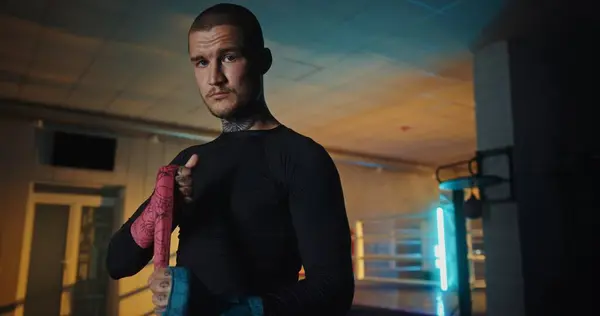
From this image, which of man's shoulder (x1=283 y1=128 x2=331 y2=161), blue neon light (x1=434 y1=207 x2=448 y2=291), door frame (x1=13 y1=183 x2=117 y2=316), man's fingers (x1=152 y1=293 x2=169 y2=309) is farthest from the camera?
blue neon light (x1=434 y1=207 x2=448 y2=291)

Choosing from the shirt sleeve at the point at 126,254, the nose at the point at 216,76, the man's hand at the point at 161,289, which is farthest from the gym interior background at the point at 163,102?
the man's hand at the point at 161,289

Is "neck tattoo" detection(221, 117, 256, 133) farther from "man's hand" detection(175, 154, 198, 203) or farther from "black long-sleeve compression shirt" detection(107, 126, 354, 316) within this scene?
"man's hand" detection(175, 154, 198, 203)

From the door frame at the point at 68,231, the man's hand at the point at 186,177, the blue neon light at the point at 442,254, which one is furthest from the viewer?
the blue neon light at the point at 442,254

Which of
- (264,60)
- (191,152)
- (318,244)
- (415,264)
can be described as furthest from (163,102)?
(415,264)

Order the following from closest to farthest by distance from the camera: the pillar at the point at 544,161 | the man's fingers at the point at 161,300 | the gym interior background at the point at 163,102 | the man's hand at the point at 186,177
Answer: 1. the man's fingers at the point at 161,300
2. the man's hand at the point at 186,177
3. the pillar at the point at 544,161
4. the gym interior background at the point at 163,102

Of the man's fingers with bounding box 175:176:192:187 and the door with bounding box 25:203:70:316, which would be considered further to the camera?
the door with bounding box 25:203:70:316

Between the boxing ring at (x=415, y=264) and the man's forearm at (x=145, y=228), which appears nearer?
the man's forearm at (x=145, y=228)

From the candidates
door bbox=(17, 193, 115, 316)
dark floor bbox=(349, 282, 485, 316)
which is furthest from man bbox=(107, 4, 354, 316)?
door bbox=(17, 193, 115, 316)

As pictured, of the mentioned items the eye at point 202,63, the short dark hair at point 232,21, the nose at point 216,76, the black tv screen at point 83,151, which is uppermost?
the black tv screen at point 83,151

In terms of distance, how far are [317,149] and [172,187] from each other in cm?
31

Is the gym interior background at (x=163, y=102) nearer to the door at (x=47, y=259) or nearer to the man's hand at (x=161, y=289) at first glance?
the door at (x=47, y=259)

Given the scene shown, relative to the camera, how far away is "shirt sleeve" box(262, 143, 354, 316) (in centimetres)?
81

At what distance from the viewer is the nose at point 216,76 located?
3.22 feet

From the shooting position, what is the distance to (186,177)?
842 millimetres
